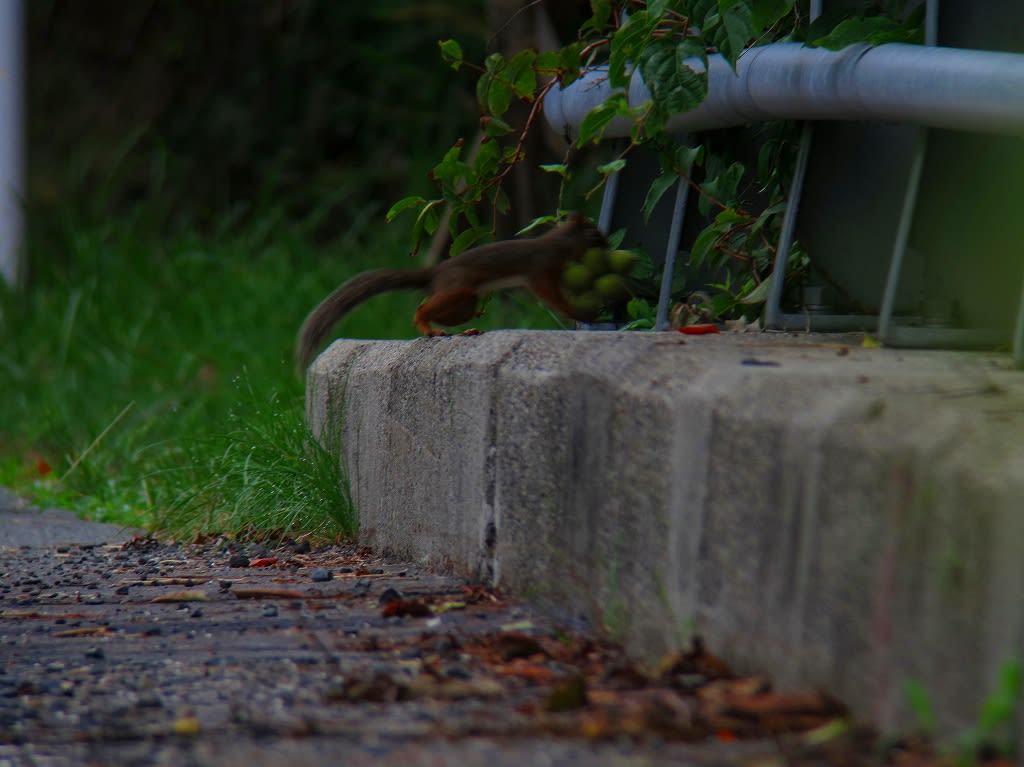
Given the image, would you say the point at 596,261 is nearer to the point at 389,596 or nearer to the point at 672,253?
the point at 672,253

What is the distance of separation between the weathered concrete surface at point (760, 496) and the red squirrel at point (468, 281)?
646 millimetres

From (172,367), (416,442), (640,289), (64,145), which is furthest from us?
(64,145)

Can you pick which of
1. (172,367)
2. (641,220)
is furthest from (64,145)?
(641,220)

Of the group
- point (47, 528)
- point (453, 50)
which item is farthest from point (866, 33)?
point (47, 528)

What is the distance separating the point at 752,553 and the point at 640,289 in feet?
6.45

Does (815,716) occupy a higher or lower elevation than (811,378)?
lower

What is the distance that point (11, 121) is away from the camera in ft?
29.1

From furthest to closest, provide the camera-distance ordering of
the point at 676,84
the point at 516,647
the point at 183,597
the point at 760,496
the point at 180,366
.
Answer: the point at 180,366, the point at 183,597, the point at 676,84, the point at 516,647, the point at 760,496

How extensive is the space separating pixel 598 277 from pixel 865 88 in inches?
45.4

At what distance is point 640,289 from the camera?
153 inches

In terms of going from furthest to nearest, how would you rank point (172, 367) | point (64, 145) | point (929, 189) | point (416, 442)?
1. point (64, 145)
2. point (172, 367)
3. point (416, 442)
4. point (929, 189)

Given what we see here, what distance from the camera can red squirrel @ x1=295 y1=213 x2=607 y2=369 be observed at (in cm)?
391

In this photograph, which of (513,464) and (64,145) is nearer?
(513,464)

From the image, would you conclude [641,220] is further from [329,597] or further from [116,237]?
[116,237]
